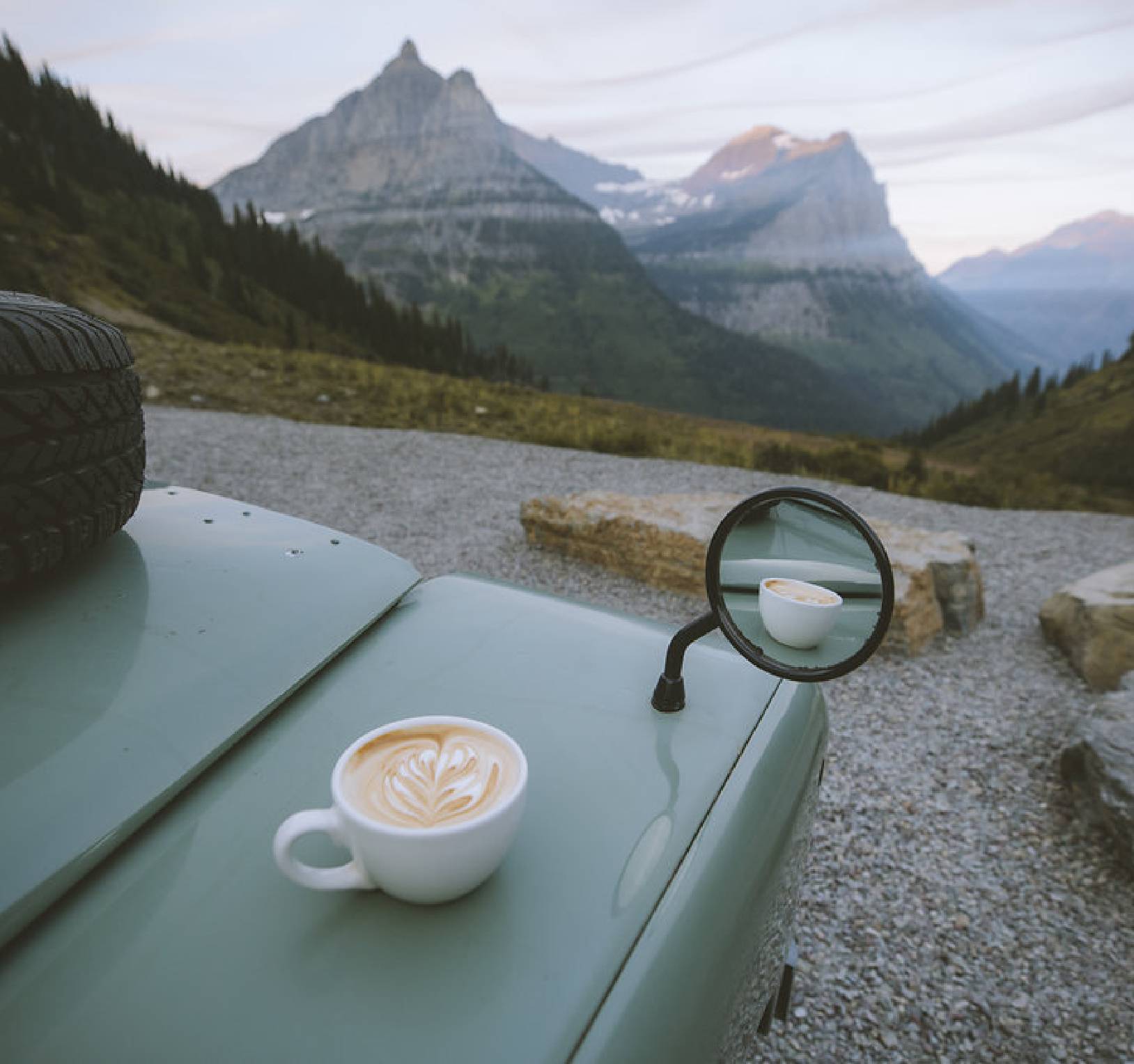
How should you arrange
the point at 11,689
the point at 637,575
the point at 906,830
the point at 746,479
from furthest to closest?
the point at 746,479, the point at 637,575, the point at 906,830, the point at 11,689

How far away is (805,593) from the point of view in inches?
47.9

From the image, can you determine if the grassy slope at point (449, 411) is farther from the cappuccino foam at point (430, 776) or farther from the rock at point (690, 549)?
the cappuccino foam at point (430, 776)

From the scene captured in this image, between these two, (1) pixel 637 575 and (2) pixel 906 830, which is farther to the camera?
(1) pixel 637 575

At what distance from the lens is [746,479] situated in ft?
32.5

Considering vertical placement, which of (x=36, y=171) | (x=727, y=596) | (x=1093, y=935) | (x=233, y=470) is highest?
(x=36, y=171)

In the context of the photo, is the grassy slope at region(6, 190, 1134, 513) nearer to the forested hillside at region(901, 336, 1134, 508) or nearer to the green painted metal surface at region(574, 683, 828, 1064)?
the forested hillside at region(901, 336, 1134, 508)

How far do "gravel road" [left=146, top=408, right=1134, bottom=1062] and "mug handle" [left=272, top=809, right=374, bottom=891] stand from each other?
2.60 feet

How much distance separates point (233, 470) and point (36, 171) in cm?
4762

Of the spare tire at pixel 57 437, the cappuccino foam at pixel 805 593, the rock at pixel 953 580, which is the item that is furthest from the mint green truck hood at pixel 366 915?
the rock at pixel 953 580

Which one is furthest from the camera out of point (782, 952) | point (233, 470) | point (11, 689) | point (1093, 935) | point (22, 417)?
point (233, 470)

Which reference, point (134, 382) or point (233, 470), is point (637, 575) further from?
point (233, 470)

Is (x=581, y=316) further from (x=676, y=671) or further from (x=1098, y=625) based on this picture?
(x=676, y=671)

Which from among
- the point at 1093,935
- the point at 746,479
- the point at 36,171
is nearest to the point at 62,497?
the point at 1093,935

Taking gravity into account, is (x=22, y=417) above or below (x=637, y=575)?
above
